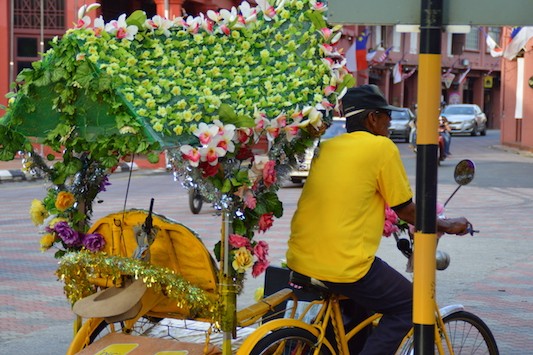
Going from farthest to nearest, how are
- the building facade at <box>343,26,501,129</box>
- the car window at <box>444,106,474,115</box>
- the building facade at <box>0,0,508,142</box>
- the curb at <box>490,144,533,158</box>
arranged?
the building facade at <box>343,26,501,129</box> < the car window at <box>444,106,474,115</box> < the curb at <box>490,144,533,158</box> < the building facade at <box>0,0,508,142</box>

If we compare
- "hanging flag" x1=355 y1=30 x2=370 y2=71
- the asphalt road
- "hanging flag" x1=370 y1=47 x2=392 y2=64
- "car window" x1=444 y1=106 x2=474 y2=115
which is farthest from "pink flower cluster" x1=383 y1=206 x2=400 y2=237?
"car window" x1=444 y1=106 x2=474 y2=115

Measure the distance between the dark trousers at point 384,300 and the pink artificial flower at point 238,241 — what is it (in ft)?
1.55

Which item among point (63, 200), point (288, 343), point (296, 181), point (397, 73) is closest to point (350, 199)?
point (288, 343)

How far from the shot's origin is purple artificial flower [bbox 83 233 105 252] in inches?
200

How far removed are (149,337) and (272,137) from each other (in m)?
1.25

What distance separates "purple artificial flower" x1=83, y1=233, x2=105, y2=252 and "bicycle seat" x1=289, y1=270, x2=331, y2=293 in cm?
95

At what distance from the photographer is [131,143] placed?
4449 mm

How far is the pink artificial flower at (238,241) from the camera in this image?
15.2ft

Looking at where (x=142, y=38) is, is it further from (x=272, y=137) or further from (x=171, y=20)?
(x=272, y=137)

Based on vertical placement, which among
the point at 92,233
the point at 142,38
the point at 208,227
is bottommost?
the point at 208,227

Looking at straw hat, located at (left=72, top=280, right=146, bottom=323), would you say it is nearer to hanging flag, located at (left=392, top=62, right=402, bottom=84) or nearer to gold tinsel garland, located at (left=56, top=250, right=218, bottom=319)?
gold tinsel garland, located at (left=56, top=250, right=218, bottom=319)

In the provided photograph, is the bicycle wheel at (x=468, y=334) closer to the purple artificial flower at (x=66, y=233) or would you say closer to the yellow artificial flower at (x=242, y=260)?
the yellow artificial flower at (x=242, y=260)

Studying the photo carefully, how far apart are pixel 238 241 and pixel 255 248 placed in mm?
101

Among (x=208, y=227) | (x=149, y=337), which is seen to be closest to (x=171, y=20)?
(x=149, y=337)
